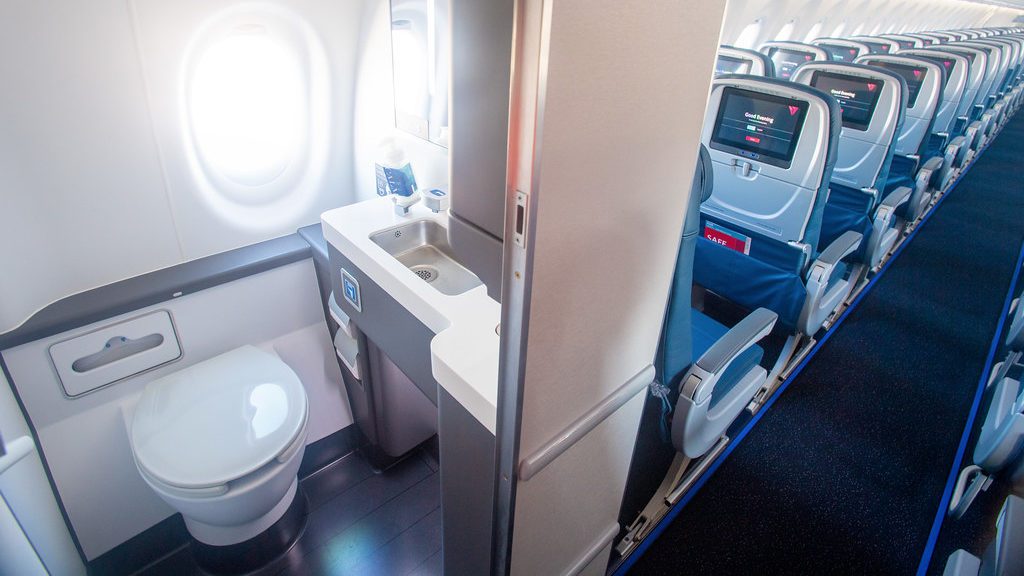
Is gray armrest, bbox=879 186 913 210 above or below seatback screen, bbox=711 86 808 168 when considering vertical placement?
below

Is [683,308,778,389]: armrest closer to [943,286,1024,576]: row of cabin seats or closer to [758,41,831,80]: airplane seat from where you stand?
[943,286,1024,576]: row of cabin seats

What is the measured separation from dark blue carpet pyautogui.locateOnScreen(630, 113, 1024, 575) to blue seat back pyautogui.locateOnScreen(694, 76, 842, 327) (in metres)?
0.60

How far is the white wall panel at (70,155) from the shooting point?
140cm

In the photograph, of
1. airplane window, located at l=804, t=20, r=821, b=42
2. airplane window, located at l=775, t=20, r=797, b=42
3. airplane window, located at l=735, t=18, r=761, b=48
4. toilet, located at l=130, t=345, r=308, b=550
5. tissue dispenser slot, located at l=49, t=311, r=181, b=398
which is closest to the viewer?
toilet, located at l=130, t=345, r=308, b=550

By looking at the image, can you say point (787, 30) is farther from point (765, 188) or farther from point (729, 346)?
point (729, 346)

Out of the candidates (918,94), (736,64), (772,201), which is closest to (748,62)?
(736,64)

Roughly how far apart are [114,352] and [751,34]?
647 centimetres

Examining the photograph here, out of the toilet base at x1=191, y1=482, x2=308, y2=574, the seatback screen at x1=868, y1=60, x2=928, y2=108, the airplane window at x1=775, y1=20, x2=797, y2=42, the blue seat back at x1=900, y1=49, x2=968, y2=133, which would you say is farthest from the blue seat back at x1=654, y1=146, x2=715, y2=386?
the airplane window at x1=775, y1=20, x2=797, y2=42

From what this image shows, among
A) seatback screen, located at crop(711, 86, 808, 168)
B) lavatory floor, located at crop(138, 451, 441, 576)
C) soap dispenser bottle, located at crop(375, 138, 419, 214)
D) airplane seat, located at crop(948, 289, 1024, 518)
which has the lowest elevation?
lavatory floor, located at crop(138, 451, 441, 576)

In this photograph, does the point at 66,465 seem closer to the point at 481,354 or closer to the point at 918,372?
the point at 481,354

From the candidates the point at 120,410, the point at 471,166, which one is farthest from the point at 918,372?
the point at 120,410

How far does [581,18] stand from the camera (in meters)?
0.61

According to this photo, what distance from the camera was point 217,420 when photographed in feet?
5.42

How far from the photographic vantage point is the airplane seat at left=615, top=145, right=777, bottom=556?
137cm
